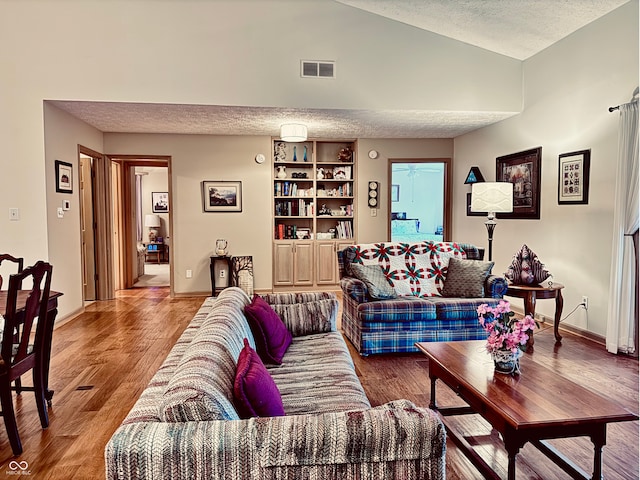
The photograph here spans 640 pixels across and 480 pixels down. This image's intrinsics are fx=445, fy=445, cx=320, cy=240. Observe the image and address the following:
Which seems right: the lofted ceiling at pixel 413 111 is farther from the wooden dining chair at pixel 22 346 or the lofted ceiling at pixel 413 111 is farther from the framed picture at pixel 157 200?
the framed picture at pixel 157 200

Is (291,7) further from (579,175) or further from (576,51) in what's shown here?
(579,175)

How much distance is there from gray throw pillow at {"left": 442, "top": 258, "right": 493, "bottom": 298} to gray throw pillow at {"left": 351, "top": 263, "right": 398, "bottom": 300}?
56 cm

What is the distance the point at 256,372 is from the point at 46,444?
1650mm

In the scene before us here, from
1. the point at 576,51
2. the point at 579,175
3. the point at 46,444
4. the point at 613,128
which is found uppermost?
the point at 576,51

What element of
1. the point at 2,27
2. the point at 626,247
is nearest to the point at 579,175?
the point at 626,247

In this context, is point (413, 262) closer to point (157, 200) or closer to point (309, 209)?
point (309, 209)

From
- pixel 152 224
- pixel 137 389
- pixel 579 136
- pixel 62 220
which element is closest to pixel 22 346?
pixel 137 389

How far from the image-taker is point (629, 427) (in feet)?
8.48

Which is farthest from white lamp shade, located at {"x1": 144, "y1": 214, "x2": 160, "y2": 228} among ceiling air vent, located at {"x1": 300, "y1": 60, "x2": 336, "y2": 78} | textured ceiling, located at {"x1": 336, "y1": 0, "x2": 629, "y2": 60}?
textured ceiling, located at {"x1": 336, "y1": 0, "x2": 629, "y2": 60}

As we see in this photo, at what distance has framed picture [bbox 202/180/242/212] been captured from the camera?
22.2ft

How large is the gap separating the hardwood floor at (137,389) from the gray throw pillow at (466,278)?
30.3 inches

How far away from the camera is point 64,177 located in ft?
16.6

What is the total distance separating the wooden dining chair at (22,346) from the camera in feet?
7.20

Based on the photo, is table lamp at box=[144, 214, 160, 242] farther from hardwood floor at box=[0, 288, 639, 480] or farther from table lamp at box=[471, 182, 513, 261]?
table lamp at box=[471, 182, 513, 261]
